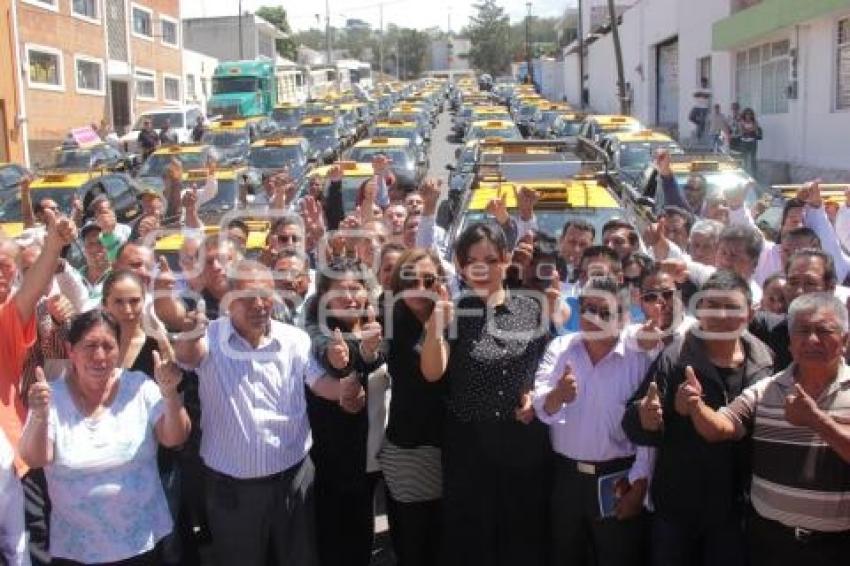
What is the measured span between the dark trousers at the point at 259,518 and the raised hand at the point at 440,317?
0.88 meters

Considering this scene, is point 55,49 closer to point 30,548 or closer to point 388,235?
point 388,235

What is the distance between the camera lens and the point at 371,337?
406 centimetres

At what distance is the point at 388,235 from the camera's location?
689cm

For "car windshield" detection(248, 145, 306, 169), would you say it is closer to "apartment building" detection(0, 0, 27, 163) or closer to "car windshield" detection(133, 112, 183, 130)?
"apartment building" detection(0, 0, 27, 163)

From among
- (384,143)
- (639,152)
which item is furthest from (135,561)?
(384,143)

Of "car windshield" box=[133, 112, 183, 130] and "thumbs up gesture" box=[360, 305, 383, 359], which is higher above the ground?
"car windshield" box=[133, 112, 183, 130]

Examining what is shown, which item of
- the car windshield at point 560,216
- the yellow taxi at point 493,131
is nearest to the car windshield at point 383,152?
the yellow taxi at point 493,131

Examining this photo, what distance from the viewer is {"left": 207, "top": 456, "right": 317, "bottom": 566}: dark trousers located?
4.15 meters

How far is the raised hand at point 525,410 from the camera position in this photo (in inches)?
159

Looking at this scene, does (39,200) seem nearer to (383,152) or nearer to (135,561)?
(383,152)

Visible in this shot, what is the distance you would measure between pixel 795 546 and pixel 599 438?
869 millimetres

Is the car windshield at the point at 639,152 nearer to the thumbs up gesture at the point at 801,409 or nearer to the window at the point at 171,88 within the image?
the thumbs up gesture at the point at 801,409

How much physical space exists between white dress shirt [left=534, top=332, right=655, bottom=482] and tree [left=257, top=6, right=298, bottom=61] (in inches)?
3266

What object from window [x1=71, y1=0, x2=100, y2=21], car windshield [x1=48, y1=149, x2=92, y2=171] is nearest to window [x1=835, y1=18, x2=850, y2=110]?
car windshield [x1=48, y1=149, x2=92, y2=171]
